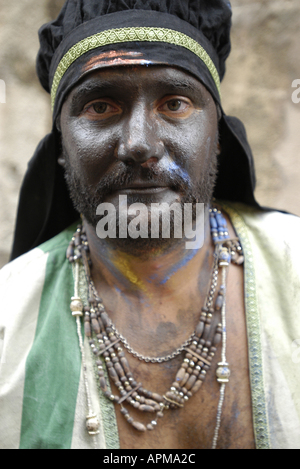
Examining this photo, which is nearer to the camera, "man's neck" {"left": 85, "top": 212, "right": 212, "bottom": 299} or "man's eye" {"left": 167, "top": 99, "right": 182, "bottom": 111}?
"man's eye" {"left": 167, "top": 99, "right": 182, "bottom": 111}

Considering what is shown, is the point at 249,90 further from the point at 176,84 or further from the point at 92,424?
the point at 92,424

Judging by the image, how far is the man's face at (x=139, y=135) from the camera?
1150 mm

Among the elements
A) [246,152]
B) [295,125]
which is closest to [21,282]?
[246,152]

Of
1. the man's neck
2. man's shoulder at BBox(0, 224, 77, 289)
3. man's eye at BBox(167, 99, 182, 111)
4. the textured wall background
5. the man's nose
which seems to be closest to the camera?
the man's nose

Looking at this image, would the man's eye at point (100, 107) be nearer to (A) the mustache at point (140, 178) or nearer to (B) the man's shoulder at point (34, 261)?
(A) the mustache at point (140, 178)

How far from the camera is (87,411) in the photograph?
1.21 meters

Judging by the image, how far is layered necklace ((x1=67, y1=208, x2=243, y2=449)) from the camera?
4.06ft

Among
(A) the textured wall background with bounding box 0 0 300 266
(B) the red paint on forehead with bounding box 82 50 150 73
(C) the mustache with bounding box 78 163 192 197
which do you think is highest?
(A) the textured wall background with bounding box 0 0 300 266

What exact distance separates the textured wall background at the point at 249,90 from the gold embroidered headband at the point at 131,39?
90cm

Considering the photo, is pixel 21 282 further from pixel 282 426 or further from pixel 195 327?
pixel 282 426

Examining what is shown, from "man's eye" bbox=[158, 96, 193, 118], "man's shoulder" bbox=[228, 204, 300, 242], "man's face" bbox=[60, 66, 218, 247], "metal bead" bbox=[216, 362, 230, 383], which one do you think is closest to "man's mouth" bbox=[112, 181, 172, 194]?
"man's face" bbox=[60, 66, 218, 247]

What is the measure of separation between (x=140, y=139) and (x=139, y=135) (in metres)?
0.01

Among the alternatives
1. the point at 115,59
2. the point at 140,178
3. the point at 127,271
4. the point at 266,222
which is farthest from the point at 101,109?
the point at 266,222

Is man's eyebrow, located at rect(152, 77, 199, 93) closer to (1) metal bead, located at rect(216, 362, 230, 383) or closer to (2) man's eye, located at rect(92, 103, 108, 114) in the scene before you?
(2) man's eye, located at rect(92, 103, 108, 114)
